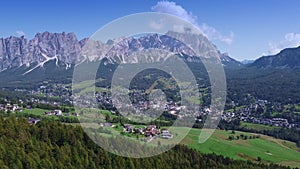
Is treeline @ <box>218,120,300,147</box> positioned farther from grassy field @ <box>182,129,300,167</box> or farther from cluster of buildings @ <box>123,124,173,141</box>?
cluster of buildings @ <box>123,124,173,141</box>

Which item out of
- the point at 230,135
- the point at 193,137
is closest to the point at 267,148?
the point at 230,135

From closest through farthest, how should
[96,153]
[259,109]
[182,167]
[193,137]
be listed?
[96,153]
[182,167]
[193,137]
[259,109]

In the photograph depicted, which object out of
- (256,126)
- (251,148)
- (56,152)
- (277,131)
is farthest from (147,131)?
(256,126)

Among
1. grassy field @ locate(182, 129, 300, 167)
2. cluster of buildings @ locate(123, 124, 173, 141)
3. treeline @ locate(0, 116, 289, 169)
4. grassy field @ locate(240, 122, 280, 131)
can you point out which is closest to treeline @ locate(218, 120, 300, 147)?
grassy field @ locate(240, 122, 280, 131)

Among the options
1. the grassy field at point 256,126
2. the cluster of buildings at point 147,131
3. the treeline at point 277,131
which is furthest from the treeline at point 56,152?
the grassy field at point 256,126

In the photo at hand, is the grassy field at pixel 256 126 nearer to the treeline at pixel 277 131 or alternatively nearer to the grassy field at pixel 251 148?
the treeline at pixel 277 131

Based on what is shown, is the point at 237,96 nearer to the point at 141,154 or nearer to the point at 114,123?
the point at 114,123
